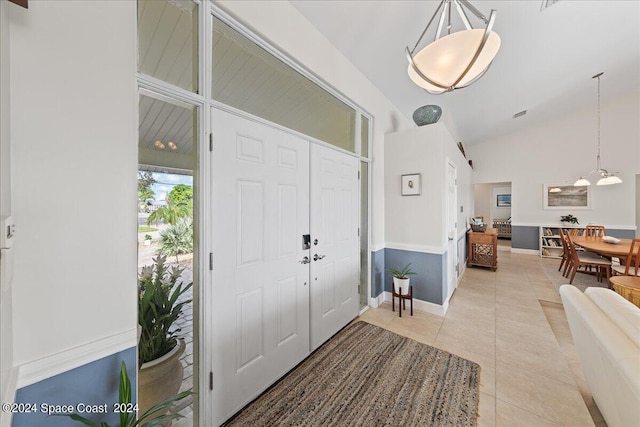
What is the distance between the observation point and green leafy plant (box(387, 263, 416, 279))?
3.01 meters

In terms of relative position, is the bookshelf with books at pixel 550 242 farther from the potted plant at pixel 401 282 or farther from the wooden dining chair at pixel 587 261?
the potted plant at pixel 401 282

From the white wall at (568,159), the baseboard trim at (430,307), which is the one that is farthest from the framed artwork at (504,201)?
the baseboard trim at (430,307)

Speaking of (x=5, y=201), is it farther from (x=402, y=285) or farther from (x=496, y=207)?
(x=496, y=207)

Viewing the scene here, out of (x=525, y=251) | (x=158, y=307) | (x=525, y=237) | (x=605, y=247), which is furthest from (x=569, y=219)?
(x=158, y=307)

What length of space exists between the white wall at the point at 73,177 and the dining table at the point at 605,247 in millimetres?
5603

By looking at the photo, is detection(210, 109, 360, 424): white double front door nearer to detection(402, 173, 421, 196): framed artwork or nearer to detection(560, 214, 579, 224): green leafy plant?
detection(402, 173, 421, 196): framed artwork

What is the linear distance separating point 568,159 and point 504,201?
11.6 ft

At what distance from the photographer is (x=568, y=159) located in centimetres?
615

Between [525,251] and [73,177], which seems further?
[525,251]

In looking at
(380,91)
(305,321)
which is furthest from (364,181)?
(305,321)

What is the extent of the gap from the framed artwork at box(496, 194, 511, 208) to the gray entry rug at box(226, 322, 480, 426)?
9714 mm

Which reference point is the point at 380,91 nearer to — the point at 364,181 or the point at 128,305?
the point at 364,181

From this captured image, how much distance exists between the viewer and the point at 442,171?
2.95m

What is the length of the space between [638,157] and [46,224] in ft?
31.6
